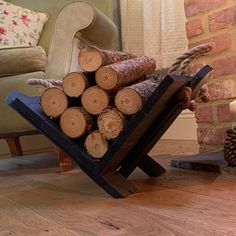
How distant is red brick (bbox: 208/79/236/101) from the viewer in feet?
4.63

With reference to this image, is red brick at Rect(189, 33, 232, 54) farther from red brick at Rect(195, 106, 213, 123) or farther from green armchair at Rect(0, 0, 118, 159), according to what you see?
green armchair at Rect(0, 0, 118, 159)

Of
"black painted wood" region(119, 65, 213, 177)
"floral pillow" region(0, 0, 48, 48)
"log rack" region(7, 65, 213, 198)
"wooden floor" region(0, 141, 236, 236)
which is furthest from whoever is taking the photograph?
"floral pillow" region(0, 0, 48, 48)

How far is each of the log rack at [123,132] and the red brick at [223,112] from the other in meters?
0.47

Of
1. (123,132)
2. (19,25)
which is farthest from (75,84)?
(19,25)

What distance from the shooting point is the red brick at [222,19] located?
137 centimetres

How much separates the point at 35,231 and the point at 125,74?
429 millimetres

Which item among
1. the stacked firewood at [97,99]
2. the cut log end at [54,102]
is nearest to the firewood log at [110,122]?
the stacked firewood at [97,99]

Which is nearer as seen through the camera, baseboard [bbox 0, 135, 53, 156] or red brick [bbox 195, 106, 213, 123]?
red brick [bbox 195, 106, 213, 123]

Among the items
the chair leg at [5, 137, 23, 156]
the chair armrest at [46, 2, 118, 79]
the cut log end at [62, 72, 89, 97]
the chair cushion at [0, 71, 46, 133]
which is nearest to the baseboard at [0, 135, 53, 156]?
the chair leg at [5, 137, 23, 156]

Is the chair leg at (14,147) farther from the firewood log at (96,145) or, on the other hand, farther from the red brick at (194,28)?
the firewood log at (96,145)

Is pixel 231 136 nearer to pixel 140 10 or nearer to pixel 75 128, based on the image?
pixel 75 128

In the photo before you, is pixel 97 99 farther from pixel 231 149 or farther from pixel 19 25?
pixel 19 25

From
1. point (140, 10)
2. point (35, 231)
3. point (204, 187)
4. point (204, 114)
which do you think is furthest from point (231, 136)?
point (140, 10)

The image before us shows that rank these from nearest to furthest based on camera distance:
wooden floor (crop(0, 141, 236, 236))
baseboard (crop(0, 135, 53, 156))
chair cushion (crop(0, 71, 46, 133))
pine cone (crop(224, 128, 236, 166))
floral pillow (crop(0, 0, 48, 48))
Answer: wooden floor (crop(0, 141, 236, 236)) < pine cone (crop(224, 128, 236, 166)) < chair cushion (crop(0, 71, 46, 133)) < floral pillow (crop(0, 0, 48, 48)) < baseboard (crop(0, 135, 53, 156))
